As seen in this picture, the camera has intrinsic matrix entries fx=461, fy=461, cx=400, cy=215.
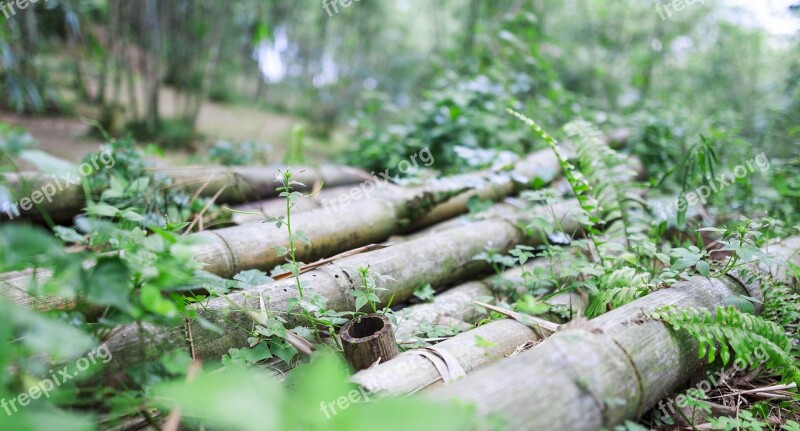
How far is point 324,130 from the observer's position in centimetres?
830

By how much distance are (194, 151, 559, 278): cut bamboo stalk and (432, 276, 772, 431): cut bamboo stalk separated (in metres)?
1.17

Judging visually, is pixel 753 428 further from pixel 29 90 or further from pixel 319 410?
pixel 29 90

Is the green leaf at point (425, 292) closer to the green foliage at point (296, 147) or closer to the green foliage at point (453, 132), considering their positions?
the green foliage at point (453, 132)

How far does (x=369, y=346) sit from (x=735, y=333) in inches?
44.8

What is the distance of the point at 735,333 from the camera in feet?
4.67

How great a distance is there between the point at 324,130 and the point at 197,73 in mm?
2330

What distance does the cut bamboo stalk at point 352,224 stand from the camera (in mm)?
2080

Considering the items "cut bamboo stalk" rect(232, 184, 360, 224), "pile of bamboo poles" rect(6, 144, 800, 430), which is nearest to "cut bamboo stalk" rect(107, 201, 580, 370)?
"pile of bamboo poles" rect(6, 144, 800, 430)

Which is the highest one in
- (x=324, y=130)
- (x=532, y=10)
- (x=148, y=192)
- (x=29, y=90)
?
(x=532, y=10)

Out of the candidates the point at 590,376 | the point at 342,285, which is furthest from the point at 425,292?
the point at 590,376

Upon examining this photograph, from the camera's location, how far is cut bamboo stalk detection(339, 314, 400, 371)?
1.48 metres

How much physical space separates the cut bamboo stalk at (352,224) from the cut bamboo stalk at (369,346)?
0.62m

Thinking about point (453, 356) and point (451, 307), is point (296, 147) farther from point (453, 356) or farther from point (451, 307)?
point (453, 356)

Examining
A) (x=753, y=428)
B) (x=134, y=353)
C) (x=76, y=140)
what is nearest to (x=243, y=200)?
(x=134, y=353)
